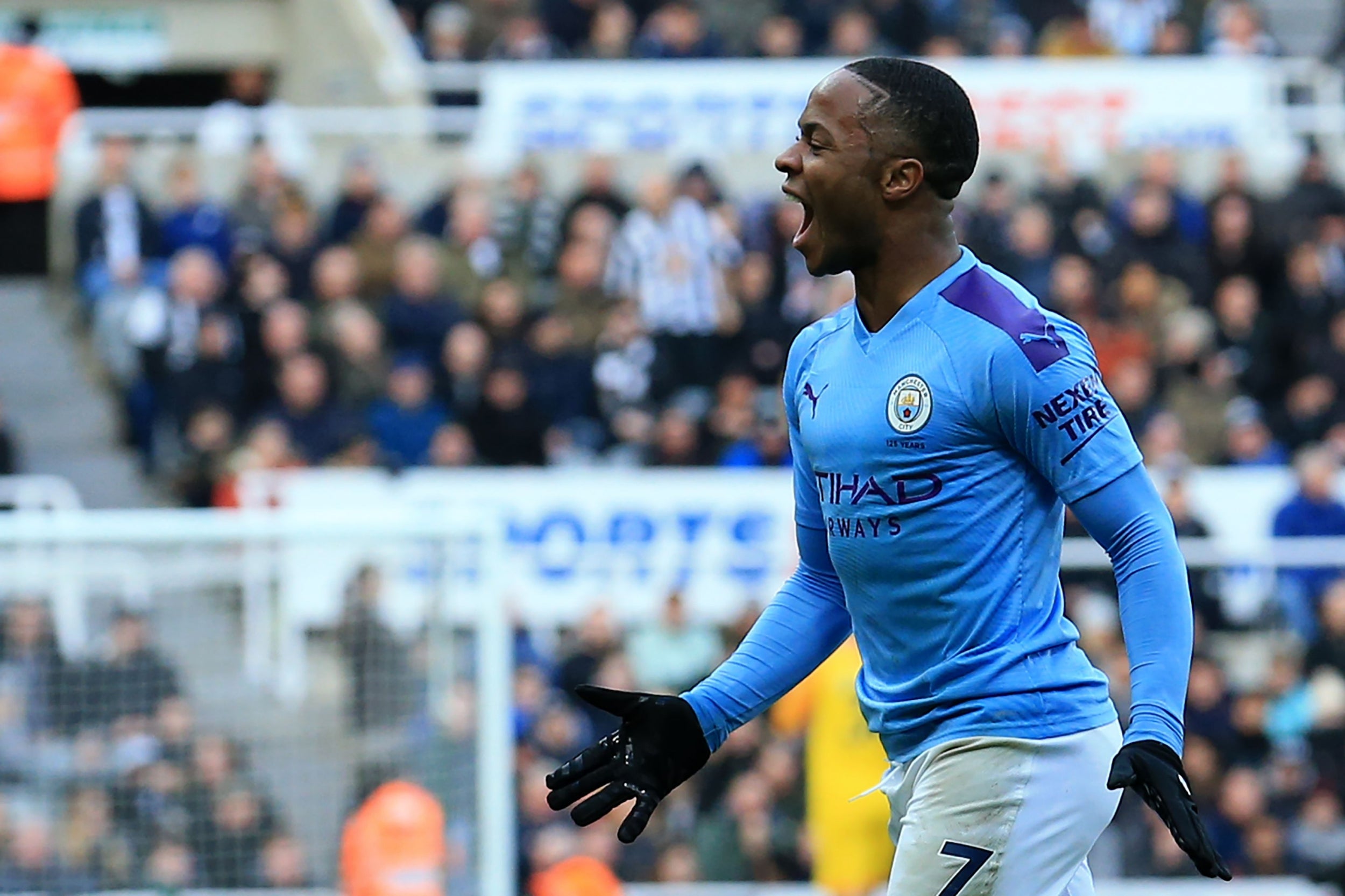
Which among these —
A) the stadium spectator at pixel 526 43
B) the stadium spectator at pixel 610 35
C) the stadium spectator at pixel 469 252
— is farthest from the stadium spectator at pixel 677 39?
the stadium spectator at pixel 469 252

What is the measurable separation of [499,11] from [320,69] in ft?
6.01

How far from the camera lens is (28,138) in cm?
1387

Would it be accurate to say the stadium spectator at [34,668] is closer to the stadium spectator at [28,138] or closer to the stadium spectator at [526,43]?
the stadium spectator at [28,138]

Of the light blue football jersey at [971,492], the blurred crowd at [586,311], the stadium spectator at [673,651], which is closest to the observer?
the light blue football jersey at [971,492]

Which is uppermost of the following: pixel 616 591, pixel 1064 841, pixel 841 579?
pixel 841 579

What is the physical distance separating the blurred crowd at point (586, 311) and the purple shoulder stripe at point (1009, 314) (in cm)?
855

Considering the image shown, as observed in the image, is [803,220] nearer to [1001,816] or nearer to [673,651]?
[1001,816]

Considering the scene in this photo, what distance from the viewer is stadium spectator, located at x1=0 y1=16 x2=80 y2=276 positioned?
1369cm

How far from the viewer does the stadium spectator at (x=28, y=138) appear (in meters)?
13.7

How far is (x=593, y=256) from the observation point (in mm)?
13758

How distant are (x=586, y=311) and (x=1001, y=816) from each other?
1016cm

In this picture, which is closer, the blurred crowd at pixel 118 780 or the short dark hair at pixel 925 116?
the short dark hair at pixel 925 116

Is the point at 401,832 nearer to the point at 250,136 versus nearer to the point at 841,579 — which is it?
the point at 841,579

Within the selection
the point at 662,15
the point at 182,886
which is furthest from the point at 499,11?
the point at 182,886
